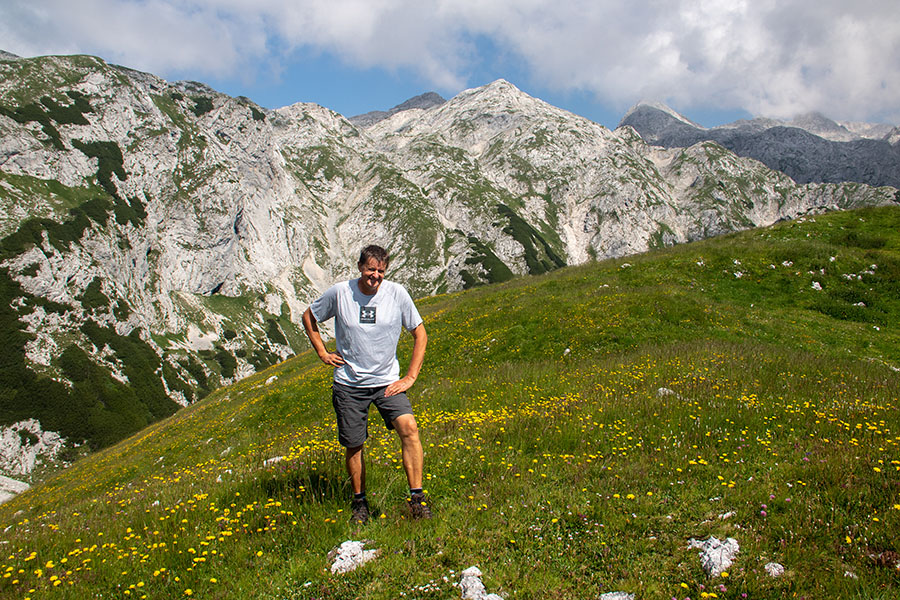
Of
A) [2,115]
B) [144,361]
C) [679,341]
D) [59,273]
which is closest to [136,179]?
[2,115]

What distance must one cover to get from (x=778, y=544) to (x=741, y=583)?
991 mm

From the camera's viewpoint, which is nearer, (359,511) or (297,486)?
(359,511)

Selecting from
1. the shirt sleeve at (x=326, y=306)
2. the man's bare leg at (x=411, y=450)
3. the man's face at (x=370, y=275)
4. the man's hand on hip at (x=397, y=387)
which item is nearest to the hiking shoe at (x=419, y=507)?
the man's bare leg at (x=411, y=450)

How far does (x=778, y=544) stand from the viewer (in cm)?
501

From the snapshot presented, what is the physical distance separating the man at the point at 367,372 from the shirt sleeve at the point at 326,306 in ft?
0.07

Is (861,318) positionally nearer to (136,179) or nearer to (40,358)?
(40,358)

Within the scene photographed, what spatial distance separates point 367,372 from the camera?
6598mm

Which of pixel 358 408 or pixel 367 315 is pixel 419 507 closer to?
pixel 358 408

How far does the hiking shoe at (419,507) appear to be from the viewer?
623 centimetres

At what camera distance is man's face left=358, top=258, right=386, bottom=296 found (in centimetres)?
666

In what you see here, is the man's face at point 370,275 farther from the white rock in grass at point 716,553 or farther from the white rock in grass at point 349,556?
the white rock in grass at point 716,553

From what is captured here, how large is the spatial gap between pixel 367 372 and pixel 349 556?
234 cm

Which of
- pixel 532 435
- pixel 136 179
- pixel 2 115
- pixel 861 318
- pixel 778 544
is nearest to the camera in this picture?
pixel 778 544

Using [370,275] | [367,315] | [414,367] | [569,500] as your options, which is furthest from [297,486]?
[569,500]
